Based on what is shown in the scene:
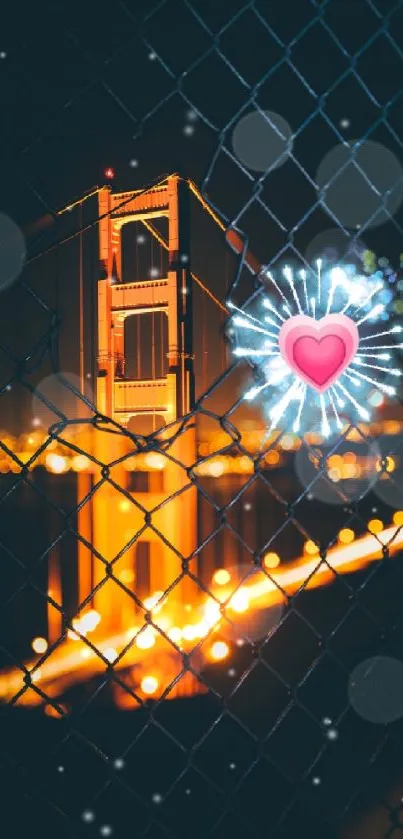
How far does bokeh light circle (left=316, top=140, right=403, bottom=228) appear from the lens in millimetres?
822

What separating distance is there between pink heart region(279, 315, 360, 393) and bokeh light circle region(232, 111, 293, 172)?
0.15 m

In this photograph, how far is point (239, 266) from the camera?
2.28ft

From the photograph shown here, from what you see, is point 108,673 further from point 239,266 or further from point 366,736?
point 366,736

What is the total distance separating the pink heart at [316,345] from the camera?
0.77 metres

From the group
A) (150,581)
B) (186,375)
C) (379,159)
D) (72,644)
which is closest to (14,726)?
(379,159)

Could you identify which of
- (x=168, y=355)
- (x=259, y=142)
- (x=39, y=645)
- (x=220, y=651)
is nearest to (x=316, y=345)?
(x=259, y=142)

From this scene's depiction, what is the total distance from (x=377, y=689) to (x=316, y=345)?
3.33 m

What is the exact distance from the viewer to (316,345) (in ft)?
2.51

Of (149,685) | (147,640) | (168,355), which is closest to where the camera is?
(149,685)

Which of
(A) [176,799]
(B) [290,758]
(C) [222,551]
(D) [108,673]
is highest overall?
(C) [222,551]

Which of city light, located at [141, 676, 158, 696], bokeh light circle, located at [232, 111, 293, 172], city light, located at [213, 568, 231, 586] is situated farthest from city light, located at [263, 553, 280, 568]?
bokeh light circle, located at [232, 111, 293, 172]

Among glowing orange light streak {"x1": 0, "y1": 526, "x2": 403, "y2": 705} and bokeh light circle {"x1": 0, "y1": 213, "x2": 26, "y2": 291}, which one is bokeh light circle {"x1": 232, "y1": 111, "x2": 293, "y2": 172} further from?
glowing orange light streak {"x1": 0, "y1": 526, "x2": 403, "y2": 705}

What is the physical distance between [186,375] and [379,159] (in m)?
11.0

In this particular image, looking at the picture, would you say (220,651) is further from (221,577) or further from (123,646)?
(221,577)
